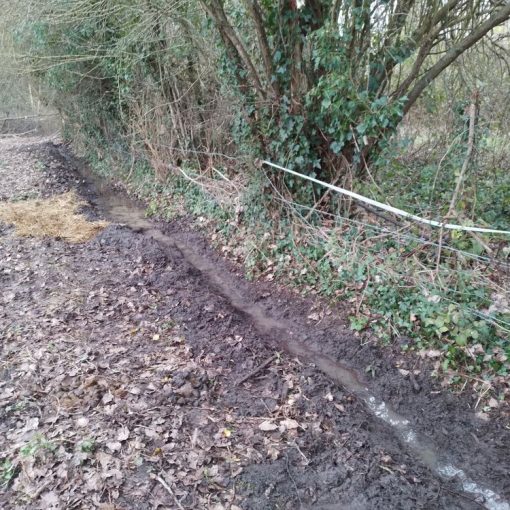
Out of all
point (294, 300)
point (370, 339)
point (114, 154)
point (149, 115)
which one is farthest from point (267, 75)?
point (114, 154)

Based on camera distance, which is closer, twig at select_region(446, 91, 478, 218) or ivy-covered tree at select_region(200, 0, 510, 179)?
twig at select_region(446, 91, 478, 218)

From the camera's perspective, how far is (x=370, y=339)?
529cm

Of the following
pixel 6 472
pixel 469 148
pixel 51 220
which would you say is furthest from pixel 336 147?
pixel 51 220

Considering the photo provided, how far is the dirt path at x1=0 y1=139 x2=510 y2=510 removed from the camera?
3.43m

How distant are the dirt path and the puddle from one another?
2 centimetres

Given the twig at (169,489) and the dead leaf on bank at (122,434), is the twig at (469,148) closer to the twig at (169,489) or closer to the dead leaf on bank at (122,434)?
the twig at (169,489)

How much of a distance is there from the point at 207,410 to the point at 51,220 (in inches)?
282

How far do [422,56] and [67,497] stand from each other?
6417 mm

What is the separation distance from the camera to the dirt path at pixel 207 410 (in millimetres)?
3428

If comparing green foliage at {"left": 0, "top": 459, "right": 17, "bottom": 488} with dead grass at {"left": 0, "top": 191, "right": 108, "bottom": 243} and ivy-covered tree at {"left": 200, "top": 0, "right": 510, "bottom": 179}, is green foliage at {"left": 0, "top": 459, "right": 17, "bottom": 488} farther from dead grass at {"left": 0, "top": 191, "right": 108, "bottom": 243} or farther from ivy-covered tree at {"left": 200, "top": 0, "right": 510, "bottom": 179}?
dead grass at {"left": 0, "top": 191, "right": 108, "bottom": 243}

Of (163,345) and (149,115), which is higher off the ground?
(149,115)

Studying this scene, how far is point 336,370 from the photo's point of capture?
5.17 meters

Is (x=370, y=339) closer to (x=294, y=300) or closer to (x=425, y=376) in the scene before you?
(x=425, y=376)

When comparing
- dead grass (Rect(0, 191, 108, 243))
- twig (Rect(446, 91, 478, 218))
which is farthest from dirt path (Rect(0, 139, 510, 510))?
dead grass (Rect(0, 191, 108, 243))
